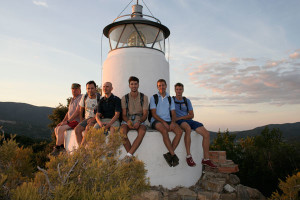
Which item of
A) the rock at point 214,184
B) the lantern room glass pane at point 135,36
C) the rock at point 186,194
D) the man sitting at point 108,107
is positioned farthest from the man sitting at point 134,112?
the lantern room glass pane at point 135,36

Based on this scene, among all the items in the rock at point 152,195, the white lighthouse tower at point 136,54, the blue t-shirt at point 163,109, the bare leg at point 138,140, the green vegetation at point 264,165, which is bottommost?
the green vegetation at point 264,165

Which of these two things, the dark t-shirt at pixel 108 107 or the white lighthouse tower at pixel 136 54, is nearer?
the dark t-shirt at pixel 108 107

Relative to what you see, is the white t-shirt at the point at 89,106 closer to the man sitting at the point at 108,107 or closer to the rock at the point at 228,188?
the man sitting at the point at 108,107

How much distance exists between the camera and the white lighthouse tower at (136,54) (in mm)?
6746

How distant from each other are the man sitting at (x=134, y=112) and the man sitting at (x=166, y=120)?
0.87ft

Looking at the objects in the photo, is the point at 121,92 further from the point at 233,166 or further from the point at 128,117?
the point at 233,166

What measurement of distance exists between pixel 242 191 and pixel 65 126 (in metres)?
4.94

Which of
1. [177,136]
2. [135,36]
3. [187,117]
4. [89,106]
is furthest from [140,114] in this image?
[135,36]

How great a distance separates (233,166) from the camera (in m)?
6.02

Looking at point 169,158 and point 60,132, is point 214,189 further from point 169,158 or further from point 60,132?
point 60,132

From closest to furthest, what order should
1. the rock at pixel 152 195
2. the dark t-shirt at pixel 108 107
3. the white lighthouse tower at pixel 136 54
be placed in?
the rock at pixel 152 195 → the dark t-shirt at pixel 108 107 → the white lighthouse tower at pixel 136 54

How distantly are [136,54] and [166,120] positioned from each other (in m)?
2.61

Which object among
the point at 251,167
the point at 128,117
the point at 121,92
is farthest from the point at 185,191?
the point at 251,167

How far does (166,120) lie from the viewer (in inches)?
204
